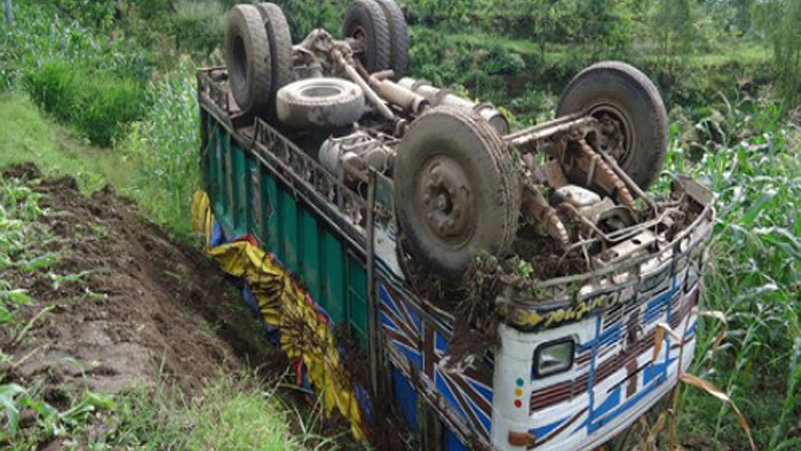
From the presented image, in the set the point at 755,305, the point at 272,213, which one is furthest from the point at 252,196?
the point at 755,305

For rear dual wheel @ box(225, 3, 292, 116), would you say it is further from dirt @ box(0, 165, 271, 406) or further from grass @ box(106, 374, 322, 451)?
grass @ box(106, 374, 322, 451)

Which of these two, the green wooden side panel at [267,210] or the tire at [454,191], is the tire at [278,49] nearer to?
the green wooden side panel at [267,210]

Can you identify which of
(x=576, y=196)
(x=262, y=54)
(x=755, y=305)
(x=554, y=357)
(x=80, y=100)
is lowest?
(x=755, y=305)

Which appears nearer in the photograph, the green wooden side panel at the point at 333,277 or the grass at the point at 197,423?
the grass at the point at 197,423

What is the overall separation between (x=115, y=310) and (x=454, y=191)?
8.87 ft

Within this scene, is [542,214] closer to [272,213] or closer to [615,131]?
[615,131]

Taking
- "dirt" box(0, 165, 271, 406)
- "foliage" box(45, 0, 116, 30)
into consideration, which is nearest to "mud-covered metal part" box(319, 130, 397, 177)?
"dirt" box(0, 165, 271, 406)

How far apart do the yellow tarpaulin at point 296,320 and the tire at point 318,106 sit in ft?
4.01

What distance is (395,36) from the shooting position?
7949 mm

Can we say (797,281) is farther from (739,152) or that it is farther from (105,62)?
(105,62)

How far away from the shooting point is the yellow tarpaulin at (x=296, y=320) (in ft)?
18.0

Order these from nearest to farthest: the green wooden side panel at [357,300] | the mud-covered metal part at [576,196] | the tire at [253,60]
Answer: the mud-covered metal part at [576,196] → the green wooden side panel at [357,300] → the tire at [253,60]

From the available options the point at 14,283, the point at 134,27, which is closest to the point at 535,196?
the point at 14,283

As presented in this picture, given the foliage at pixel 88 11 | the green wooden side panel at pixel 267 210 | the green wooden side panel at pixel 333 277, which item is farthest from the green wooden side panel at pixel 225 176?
the foliage at pixel 88 11
